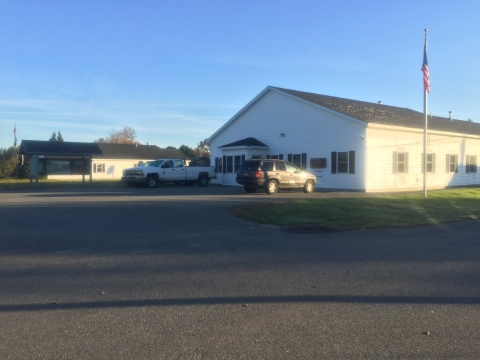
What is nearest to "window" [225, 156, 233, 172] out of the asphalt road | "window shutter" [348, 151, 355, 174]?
"window shutter" [348, 151, 355, 174]

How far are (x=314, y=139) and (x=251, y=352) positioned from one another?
26.1 metres

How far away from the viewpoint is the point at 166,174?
3155 centimetres

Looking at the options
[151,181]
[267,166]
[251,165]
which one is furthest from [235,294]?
[151,181]

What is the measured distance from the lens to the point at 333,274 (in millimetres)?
7961

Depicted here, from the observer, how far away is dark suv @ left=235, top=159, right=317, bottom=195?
23938 millimetres

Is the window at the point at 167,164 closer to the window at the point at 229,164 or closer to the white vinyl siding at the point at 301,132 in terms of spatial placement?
the window at the point at 229,164

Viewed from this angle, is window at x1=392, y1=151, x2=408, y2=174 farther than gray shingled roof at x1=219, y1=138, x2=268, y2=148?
No

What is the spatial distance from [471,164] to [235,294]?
110ft

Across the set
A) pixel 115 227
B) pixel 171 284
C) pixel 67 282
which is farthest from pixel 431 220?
pixel 67 282

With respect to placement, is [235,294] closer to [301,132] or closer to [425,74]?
[425,74]

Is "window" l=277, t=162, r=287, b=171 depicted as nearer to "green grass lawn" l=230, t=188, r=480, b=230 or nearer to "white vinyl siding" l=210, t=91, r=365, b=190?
"white vinyl siding" l=210, t=91, r=365, b=190

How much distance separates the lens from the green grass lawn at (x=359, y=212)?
14016 mm

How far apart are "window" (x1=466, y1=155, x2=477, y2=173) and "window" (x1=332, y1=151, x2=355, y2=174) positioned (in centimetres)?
1233

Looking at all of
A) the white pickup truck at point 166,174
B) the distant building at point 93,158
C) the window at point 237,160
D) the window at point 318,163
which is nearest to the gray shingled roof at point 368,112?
the window at point 318,163
